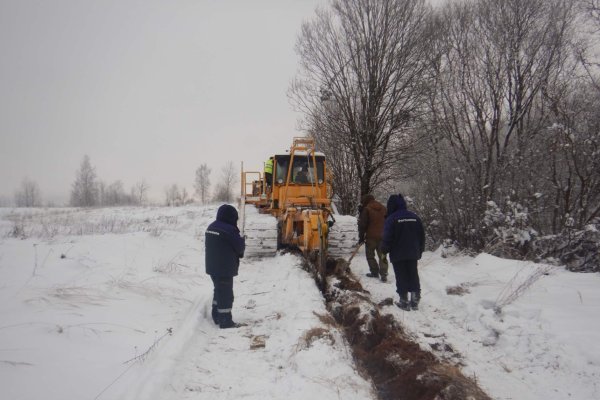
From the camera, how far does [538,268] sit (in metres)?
6.47

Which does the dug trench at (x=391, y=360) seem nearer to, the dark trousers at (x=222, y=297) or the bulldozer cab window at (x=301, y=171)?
the dark trousers at (x=222, y=297)

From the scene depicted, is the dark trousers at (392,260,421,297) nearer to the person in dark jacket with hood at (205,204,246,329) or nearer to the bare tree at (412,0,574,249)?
the person in dark jacket with hood at (205,204,246,329)

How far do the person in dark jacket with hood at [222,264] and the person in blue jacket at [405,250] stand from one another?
107 inches

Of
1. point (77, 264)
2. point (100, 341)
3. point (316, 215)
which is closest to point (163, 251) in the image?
point (77, 264)

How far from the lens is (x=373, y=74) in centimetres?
1193

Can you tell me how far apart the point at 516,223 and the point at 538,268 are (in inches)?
96.0

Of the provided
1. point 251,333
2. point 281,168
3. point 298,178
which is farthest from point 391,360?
point 281,168

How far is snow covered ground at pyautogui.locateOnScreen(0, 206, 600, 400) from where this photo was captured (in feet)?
12.3

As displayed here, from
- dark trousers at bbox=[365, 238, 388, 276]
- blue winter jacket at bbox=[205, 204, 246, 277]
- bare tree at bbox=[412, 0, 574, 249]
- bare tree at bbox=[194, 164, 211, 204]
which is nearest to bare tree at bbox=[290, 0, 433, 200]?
bare tree at bbox=[412, 0, 574, 249]

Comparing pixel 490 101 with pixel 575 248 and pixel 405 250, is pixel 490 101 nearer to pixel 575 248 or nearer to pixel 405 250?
pixel 575 248

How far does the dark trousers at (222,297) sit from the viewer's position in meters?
5.80

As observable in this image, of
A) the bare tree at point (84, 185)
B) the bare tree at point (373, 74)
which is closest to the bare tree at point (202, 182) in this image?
the bare tree at point (84, 185)

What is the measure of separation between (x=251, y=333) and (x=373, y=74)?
913 cm

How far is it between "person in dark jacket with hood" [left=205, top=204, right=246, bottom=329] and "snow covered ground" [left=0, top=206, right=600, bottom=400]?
25 centimetres
